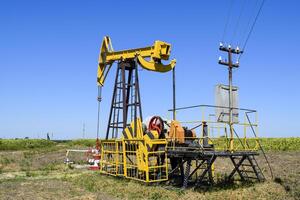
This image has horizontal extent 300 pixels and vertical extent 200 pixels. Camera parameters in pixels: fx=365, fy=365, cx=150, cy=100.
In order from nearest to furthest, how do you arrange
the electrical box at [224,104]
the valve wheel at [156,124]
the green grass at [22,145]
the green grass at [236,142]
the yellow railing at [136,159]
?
the electrical box at [224,104] → the yellow railing at [136,159] → the valve wheel at [156,124] → the green grass at [236,142] → the green grass at [22,145]

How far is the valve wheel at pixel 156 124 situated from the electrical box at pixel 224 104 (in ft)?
6.94

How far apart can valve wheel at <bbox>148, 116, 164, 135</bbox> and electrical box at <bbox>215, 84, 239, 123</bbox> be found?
2.12m

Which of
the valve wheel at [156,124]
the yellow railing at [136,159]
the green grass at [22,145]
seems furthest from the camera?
the green grass at [22,145]

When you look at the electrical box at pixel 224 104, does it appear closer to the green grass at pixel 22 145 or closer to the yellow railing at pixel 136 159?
the yellow railing at pixel 136 159

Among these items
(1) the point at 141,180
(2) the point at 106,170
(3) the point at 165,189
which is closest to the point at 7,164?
(2) the point at 106,170

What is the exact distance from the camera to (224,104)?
1076 cm

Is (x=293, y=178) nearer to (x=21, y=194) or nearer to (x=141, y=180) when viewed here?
(x=141, y=180)

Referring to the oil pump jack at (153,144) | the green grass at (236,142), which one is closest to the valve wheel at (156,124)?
the oil pump jack at (153,144)

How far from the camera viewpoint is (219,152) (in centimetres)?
1000

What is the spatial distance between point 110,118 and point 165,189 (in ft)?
16.4

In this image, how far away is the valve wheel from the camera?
38.7 ft

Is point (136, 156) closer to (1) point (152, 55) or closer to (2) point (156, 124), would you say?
(2) point (156, 124)

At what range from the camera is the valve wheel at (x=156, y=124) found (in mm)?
11808

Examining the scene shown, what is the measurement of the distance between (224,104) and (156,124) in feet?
7.97
